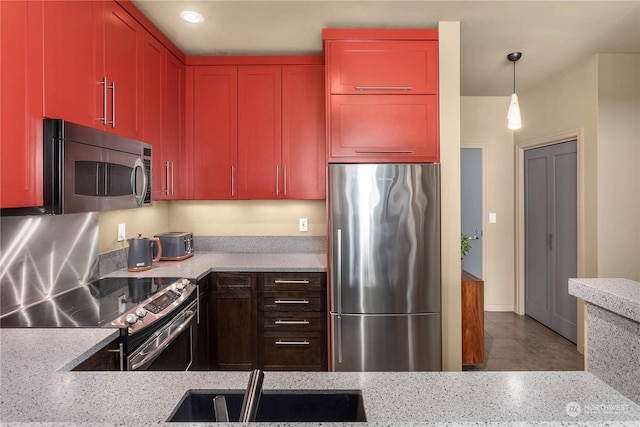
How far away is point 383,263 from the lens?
94.7 inches

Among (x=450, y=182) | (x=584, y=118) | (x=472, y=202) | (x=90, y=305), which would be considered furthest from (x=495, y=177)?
(x=90, y=305)

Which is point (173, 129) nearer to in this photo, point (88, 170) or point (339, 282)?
point (88, 170)

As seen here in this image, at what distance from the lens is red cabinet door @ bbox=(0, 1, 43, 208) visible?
4.27 feet

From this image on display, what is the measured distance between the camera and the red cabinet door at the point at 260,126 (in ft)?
9.89

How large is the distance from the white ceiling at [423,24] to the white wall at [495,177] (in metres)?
1.15

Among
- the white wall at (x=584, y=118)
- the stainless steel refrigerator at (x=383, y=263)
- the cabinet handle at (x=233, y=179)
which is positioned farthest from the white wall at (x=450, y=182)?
the cabinet handle at (x=233, y=179)

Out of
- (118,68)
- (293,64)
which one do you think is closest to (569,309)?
(293,64)

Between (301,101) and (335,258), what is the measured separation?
1.35 meters

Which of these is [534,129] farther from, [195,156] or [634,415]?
[634,415]

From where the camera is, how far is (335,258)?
242 cm

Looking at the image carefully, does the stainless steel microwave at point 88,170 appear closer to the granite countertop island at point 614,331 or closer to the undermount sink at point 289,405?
the undermount sink at point 289,405

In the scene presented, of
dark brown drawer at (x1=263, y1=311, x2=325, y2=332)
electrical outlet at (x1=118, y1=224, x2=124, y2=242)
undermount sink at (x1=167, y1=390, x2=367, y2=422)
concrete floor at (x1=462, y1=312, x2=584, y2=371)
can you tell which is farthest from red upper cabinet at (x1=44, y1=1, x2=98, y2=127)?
concrete floor at (x1=462, y1=312, x2=584, y2=371)

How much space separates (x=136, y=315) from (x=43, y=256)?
0.71 meters

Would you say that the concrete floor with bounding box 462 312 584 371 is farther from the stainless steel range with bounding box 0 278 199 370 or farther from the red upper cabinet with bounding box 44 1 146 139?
the red upper cabinet with bounding box 44 1 146 139
